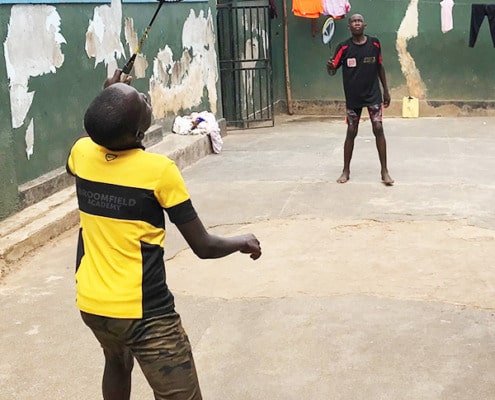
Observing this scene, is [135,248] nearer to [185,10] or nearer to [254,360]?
[254,360]

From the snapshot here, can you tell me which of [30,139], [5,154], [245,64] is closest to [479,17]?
[245,64]

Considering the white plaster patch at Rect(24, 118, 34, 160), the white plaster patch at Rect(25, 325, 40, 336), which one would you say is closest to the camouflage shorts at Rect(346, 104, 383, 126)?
the white plaster patch at Rect(24, 118, 34, 160)

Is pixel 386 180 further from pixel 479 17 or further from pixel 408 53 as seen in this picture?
pixel 408 53

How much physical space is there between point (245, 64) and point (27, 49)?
645 centimetres

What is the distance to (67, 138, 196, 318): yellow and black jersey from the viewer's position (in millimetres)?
2396

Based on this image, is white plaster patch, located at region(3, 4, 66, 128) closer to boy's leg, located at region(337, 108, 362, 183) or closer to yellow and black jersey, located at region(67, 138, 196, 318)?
boy's leg, located at region(337, 108, 362, 183)

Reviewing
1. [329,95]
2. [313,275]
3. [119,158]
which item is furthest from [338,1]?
[119,158]

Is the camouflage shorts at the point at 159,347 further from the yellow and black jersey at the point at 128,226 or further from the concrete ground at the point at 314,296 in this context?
the concrete ground at the point at 314,296

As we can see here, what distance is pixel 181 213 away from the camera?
94.8 inches

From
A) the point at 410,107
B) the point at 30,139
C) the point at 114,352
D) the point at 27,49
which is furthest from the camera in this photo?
the point at 410,107

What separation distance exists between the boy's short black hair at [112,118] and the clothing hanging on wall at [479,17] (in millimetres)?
10691

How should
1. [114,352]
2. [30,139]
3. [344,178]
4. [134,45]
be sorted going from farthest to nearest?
[134,45] → [344,178] → [30,139] → [114,352]

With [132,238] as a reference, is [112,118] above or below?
above

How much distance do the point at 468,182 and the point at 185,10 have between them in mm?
4645
